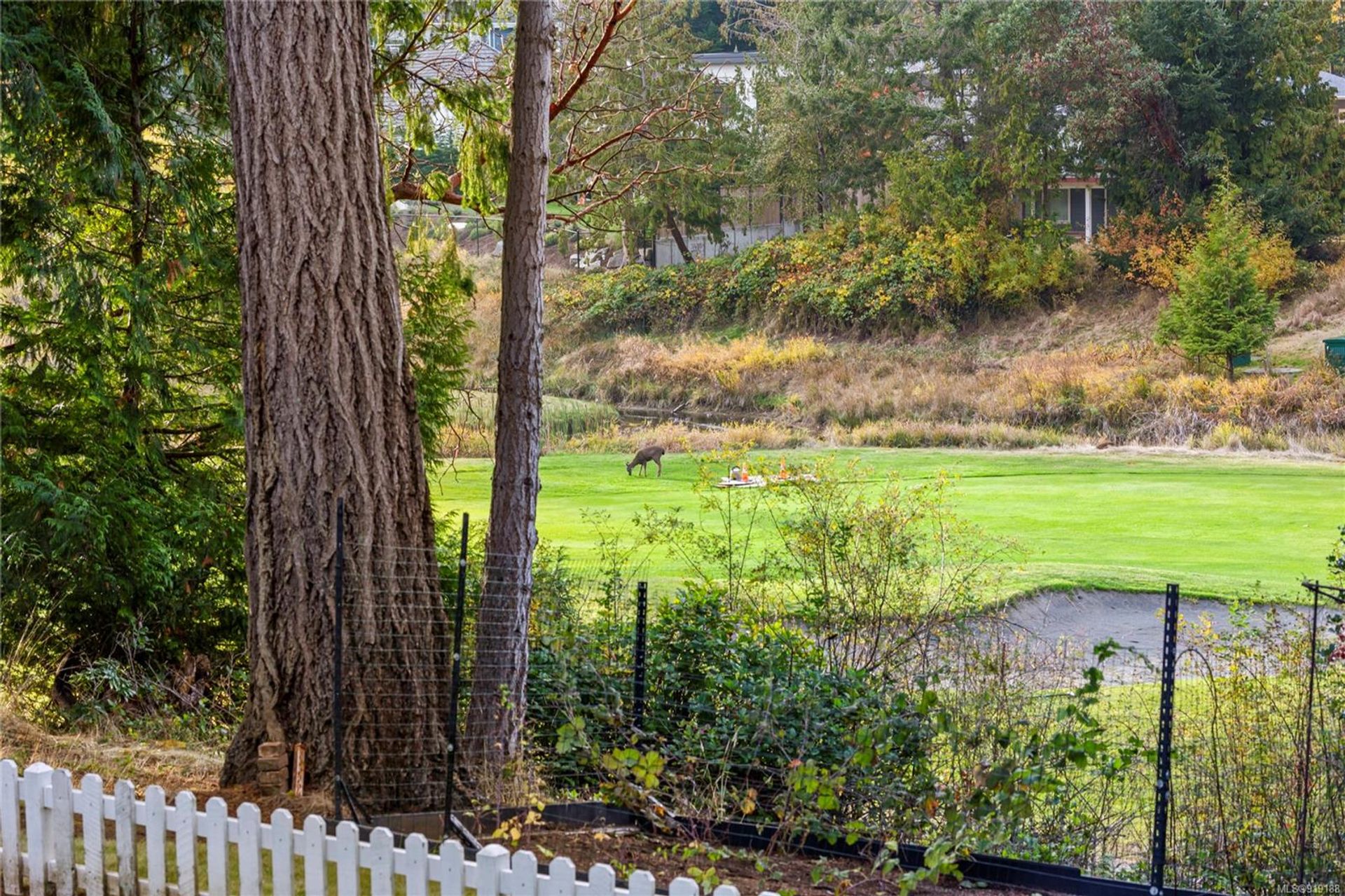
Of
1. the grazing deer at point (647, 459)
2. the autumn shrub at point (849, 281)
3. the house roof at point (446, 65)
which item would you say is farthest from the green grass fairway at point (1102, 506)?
the house roof at point (446, 65)

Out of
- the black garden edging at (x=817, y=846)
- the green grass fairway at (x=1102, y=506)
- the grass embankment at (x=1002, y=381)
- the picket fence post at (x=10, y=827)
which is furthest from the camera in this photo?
the grass embankment at (x=1002, y=381)

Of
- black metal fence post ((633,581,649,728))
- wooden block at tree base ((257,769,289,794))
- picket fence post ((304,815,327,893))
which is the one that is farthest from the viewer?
black metal fence post ((633,581,649,728))

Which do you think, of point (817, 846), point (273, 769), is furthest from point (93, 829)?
point (817, 846)

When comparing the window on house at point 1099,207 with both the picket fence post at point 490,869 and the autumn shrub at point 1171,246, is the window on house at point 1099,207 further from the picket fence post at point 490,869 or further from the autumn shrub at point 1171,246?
the picket fence post at point 490,869

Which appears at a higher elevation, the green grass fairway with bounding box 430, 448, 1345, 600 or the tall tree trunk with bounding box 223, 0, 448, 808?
the tall tree trunk with bounding box 223, 0, 448, 808

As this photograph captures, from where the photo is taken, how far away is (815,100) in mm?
25250

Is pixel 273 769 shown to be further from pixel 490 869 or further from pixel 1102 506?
pixel 1102 506

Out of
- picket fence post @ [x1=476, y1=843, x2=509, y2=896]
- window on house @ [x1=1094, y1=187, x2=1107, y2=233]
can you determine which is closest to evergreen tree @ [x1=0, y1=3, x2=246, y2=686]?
picket fence post @ [x1=476, y1=843, x2=509, y2=896]

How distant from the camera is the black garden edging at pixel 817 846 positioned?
3920mm

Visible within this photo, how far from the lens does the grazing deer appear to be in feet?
70.5

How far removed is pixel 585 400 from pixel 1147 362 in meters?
10.3

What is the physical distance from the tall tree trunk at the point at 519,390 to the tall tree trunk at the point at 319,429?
125 centimetres

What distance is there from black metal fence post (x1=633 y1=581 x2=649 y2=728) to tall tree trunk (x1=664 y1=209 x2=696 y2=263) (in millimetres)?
22102

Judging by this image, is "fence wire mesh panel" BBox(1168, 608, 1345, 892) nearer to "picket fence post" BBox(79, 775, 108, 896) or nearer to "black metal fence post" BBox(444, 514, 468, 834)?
"black metal fence post" BBox(444, 514, 468, 834)
